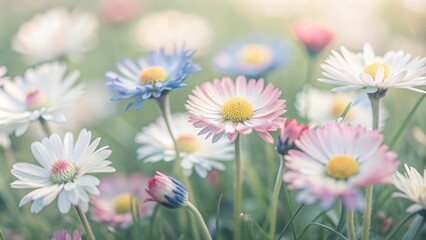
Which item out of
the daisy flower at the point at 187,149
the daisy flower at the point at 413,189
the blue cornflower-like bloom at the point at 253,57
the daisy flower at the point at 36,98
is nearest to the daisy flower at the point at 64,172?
the daisy flower at the point at 36,98

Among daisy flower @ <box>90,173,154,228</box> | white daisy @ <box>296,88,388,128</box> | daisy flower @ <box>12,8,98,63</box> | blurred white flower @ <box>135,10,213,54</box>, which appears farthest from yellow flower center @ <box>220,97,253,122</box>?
blurred white flower @ <box>135,10,213,54</box>

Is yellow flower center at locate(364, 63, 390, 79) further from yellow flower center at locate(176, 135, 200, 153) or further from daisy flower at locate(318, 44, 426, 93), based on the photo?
yellow flower center at locate(176, 135, 200, 153)

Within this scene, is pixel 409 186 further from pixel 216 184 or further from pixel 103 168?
pixel 216 184

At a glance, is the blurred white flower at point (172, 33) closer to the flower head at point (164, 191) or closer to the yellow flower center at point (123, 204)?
the yellow flower center at point (123, 204)

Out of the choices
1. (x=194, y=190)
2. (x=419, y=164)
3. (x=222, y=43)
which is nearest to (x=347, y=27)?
(x=222, y=43)

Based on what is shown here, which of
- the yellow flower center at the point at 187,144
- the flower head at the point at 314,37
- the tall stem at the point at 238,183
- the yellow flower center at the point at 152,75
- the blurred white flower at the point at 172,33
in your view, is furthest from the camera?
the blurred white flower at the point at 172,33

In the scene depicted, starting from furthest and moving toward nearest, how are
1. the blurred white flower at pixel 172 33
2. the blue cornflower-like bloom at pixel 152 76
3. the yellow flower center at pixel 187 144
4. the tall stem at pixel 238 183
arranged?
the blurred white flower at pixel 172 33
the yellow flower center at pixel 187 144
the blue cornflower-like bloom at pixel 152 76
the tall stem at pixel 238 183

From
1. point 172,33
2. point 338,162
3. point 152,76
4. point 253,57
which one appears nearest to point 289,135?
point 338,162
